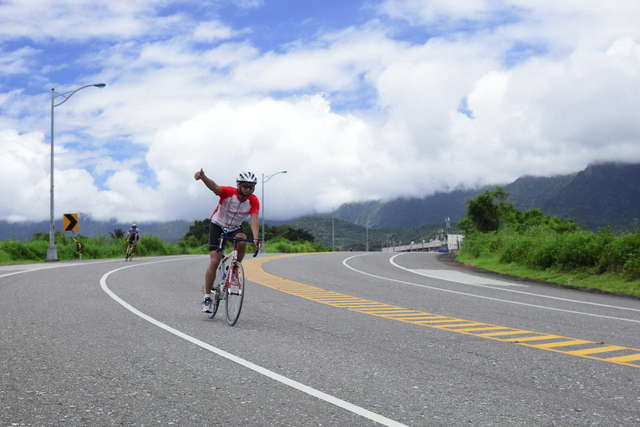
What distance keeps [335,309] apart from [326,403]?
6.21 meters

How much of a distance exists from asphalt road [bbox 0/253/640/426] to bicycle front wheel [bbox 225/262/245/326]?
0.82ft

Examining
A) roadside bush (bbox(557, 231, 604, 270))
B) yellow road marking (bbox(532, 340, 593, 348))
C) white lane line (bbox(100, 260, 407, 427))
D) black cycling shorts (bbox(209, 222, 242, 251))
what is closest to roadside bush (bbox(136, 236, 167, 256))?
roadside bush (bbox(557, 231, 604, 270))

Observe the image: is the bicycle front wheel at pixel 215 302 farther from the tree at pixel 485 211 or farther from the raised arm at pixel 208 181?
the tree at pixel 485 211

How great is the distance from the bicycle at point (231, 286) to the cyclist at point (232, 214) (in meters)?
0.09

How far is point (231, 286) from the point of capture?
9.28 metres

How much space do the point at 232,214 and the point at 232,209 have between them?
0.28 feet

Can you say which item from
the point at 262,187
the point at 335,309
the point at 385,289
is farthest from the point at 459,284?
the point at 262,187

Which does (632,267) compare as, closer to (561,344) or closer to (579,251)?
(579,251)

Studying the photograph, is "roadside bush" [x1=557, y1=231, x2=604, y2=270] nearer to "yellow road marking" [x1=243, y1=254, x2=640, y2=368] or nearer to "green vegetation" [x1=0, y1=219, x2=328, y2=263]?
"yellow road marking" [x1=243, y1=254, x2=640, y2=368]

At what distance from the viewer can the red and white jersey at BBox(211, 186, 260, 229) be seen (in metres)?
9.14

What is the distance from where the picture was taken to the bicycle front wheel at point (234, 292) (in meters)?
8.97

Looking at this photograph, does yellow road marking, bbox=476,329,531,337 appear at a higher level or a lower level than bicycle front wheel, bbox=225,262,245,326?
lower

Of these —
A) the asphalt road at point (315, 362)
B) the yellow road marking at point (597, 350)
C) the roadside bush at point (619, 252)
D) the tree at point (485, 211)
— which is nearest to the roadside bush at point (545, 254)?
the roadside bush at point (619, 252)

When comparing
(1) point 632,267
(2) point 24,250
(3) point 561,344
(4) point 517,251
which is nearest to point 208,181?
(3) point 561,344
